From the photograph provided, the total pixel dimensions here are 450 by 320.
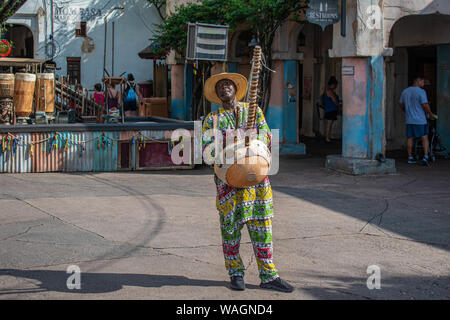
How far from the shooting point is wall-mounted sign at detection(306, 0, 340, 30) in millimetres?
12742

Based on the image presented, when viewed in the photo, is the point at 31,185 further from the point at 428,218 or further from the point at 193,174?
the point at 428,218

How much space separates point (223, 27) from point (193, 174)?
3100 millimetres

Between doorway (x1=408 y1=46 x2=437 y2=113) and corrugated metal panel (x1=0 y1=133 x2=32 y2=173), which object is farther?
doorway (x1=408 y1=46 x2=437 y2=113)

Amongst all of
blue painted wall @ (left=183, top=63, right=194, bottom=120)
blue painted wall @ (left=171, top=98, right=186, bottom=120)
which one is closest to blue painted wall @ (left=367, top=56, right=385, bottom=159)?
blue painted wall @ (left=183, top=63, right=194, bottom=120)

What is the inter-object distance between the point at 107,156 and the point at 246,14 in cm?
442

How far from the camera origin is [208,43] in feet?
45.9

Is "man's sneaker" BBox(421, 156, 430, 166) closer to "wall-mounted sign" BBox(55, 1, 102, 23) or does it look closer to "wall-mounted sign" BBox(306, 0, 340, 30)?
"wall-mounted sign" BBox(306, 0, 340, 30)

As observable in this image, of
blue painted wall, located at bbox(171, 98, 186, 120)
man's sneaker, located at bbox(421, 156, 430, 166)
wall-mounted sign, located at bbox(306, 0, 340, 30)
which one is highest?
wall-mounted sign, located at bbox(306, 0, 340, 30)

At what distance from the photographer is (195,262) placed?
662 cm

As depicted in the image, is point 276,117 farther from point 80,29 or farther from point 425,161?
point 80,29

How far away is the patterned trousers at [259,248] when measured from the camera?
564 cm

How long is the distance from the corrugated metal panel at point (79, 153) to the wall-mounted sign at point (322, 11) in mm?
4734

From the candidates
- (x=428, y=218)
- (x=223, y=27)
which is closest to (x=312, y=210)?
(x=428, y=218)

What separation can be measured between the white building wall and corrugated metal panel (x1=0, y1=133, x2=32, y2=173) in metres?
13.9
